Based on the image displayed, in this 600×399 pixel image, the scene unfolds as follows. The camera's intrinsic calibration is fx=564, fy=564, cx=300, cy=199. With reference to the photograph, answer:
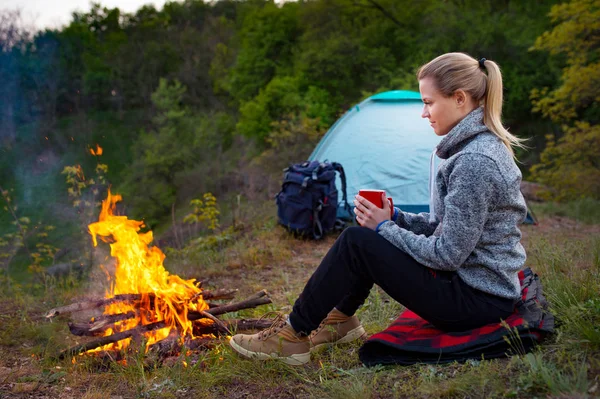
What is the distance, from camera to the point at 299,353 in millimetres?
2627

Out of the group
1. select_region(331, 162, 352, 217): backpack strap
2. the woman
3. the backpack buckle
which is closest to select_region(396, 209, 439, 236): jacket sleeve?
the woman

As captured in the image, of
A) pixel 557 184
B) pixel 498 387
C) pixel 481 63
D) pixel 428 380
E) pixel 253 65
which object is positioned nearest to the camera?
pixel 498 387

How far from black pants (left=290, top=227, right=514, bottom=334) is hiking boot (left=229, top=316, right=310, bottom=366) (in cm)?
23

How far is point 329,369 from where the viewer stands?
2.59 meters

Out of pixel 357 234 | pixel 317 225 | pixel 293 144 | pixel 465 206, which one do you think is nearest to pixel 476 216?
pixel 465 206

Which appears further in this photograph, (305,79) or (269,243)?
(305,79)

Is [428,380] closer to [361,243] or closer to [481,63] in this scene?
[361,243]

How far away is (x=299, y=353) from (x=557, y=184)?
7524 millimetres

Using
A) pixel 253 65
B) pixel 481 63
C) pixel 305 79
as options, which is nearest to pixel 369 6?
pixel 305 79

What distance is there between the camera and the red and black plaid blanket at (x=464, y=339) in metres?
2.30

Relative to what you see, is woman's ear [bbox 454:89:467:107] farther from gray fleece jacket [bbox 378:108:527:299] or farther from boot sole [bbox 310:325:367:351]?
boot sole [bbox 310:325:367:351]

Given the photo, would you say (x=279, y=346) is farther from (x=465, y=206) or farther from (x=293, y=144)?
(x=293, y=144)

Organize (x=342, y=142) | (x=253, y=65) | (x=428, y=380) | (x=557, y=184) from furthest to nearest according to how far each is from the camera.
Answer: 1. (x=253, y=65)
2. (x=557, y=184)
3. (x=342, y=142)
4. (x=428, y=380)

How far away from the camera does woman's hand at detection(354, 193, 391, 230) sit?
247cm
